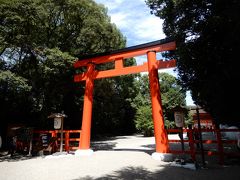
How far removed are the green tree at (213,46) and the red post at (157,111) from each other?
73.2 inches

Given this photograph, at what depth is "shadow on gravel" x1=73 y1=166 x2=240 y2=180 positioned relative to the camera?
22.1 ft

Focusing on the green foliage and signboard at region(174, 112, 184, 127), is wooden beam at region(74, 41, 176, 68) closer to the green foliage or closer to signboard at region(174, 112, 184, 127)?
signboard at region(174, 112, 184, 127)

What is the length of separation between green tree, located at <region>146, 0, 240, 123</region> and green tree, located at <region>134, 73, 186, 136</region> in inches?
685

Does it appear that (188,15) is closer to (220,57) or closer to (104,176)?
(220,57)

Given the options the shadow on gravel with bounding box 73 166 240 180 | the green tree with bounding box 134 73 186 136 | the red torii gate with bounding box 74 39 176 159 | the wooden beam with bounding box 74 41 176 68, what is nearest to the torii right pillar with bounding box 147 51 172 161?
the red torii gate with bounding box 74 39 176 159

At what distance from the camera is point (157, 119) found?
10219 mm

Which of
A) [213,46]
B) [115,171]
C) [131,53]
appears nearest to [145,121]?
[131,53]

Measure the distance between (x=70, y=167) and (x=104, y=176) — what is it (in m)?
2.08

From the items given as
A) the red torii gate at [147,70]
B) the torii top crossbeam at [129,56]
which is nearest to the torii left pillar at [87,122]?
the red torii gate at [147,70]

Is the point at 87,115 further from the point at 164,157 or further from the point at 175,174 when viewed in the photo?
the point at 175,174

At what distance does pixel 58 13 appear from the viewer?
1544 cm

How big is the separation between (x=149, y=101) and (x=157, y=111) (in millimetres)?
21827

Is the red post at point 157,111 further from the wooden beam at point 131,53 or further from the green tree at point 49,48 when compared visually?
the green tree at point 49,48

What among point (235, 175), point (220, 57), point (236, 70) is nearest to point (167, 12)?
point (220, 57)
